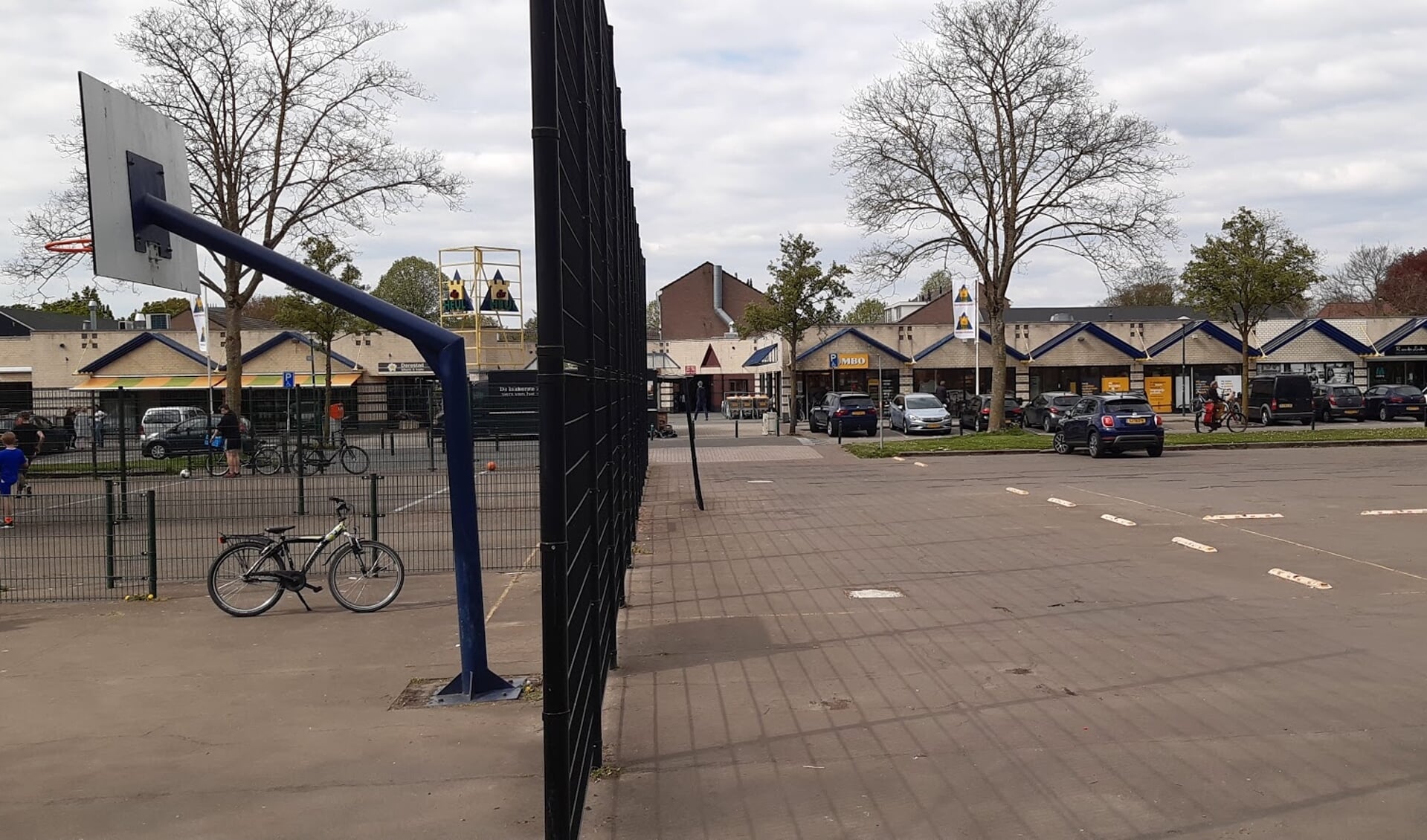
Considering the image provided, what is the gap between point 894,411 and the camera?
142 ft

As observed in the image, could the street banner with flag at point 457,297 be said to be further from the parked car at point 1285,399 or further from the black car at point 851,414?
the parked car at point 1285,399

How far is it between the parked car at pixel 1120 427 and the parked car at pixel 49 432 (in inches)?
889

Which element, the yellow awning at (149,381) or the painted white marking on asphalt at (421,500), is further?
the yellow awning at (149,381)

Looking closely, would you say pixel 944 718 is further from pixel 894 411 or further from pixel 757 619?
pixel 894 411

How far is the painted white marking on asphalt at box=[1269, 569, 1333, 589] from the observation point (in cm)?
994

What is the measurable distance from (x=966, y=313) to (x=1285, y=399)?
11.6m

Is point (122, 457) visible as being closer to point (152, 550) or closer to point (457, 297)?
point (152, 550)

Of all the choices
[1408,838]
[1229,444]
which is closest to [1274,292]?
[1229,444]

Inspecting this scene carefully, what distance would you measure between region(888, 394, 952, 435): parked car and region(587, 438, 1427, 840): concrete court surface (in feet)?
83.1

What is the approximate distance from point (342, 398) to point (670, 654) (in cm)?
581

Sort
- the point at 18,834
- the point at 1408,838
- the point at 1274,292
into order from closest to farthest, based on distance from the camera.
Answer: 1. the point at 1408,838
2. the point at 18,834
3. the point at 1274,292

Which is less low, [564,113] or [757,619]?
[564,113]

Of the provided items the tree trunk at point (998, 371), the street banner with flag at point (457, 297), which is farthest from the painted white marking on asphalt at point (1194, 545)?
the tree trunk at point (998, 371)

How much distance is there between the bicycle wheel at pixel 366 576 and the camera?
31.2 ft
